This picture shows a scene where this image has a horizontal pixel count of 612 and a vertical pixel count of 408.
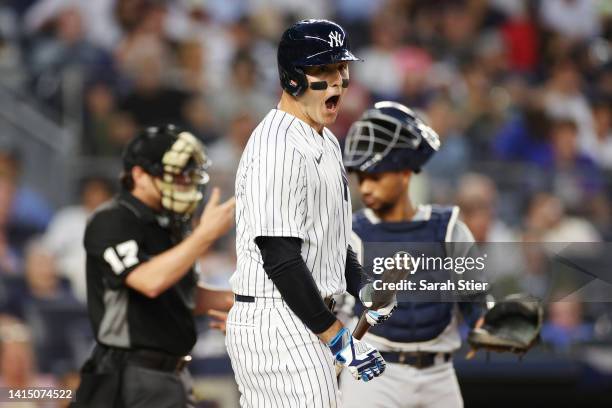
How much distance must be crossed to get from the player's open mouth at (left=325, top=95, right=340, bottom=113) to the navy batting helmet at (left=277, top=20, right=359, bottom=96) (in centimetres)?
10

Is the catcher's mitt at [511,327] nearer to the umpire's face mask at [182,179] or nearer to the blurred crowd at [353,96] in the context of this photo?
the umpire's face mask at [182,179]

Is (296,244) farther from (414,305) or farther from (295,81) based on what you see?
(414,305)

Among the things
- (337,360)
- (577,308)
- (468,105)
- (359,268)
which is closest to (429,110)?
(468,105)

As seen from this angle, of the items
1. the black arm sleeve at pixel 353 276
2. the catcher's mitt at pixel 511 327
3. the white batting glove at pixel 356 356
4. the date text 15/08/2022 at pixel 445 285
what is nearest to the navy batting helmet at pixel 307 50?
the black arm sleeve at pixel 353 276

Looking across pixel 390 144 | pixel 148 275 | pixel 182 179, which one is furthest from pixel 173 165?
pixel 390 144

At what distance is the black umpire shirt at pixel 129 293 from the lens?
487 cm

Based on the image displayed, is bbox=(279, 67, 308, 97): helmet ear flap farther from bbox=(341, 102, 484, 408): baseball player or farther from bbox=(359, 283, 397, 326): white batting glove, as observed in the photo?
bbox=(341, 102, 484, 408): baseball player

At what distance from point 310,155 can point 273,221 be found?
30 centimetres

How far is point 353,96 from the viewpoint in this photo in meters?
9.87

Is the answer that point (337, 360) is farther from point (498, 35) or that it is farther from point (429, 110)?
point (498, 35)

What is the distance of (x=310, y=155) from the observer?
148 inches

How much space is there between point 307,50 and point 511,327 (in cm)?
175

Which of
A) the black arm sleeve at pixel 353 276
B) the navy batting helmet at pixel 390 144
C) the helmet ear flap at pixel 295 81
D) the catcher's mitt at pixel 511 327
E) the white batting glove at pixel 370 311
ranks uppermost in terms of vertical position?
the helmet ear flap at pixel 295 81

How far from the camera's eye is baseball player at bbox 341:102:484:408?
4.85 m
